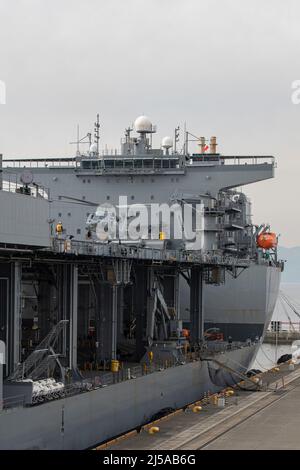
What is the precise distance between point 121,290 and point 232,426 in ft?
49.8

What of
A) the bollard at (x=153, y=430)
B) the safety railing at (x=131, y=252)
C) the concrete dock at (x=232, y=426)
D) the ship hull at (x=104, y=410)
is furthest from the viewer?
the safety railing at (x=131, y=252)

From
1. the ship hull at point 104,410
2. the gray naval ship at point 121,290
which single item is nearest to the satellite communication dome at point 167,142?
the gray naval ship at point 121,290

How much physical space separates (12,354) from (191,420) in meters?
7.98

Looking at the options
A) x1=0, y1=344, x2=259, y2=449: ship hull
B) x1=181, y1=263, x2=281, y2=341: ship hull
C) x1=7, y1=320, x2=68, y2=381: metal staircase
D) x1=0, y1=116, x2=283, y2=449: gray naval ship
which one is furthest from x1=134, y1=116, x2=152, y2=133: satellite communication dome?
x1=7, y1=320, x2=68, y2=381: metal staircase

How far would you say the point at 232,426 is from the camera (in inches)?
1247

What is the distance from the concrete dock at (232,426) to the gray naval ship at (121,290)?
7.23 ft

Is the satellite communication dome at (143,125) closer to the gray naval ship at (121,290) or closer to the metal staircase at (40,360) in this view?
the gray naval ship at (121,290)

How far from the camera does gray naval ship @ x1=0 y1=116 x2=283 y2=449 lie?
1112 inches

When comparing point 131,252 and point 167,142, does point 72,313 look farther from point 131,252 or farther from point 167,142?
point 167,142

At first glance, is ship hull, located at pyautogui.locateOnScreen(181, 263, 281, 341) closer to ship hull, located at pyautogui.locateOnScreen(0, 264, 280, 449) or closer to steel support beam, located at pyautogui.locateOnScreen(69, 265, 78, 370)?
ship hull, located at pyautogui.locateOnScreen(0, 264, 280, 449)

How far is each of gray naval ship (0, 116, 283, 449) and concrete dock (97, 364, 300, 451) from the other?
221cm

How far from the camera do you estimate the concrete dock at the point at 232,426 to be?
28562mm

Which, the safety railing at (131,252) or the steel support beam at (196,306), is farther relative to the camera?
the steel support beam at (196,306)
